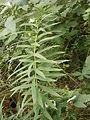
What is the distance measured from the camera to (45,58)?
4.80 ft

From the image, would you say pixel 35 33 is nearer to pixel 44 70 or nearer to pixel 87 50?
pixel 44 70

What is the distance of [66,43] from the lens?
206 cm

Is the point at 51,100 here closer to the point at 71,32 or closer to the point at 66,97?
the point at 66,97

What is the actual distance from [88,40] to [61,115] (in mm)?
454

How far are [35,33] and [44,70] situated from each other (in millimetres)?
204

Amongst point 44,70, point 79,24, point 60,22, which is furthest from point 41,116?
point 79,24

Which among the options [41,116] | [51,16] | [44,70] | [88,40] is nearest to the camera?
[44,70]

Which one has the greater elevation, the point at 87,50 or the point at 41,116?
the point at 87,50

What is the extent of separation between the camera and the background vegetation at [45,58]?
1.51m

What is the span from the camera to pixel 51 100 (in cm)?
162

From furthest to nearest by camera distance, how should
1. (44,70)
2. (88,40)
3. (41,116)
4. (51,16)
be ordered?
(88,40)
(51,16)
(41,116)
(44,70)

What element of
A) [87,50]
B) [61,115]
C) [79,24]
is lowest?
[61,115]

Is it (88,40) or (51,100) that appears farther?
(88,40)

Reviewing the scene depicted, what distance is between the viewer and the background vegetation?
1510 millimetres
